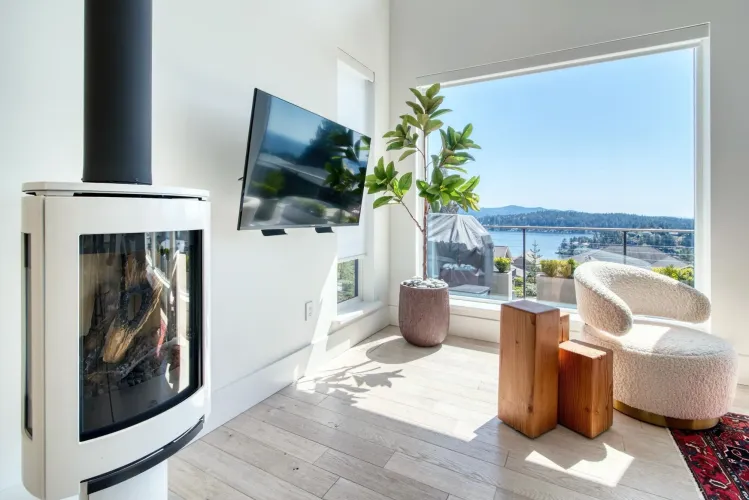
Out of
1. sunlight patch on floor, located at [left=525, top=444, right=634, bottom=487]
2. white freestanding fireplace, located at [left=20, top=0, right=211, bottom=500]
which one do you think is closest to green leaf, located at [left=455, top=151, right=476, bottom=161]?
sunlight patch on floor, located at [left=525, top=444, right=634, bottom=487]

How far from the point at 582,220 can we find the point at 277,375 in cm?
258

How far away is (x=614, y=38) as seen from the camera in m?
2.77

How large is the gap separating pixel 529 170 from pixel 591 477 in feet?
7.69

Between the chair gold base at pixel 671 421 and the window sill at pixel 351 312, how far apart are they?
6.12 feet

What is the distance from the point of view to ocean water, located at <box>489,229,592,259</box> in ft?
10.4

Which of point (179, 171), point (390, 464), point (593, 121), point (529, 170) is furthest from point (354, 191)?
point (593, 121)

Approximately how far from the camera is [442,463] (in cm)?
164

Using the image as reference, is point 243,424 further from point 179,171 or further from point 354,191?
point 354,191

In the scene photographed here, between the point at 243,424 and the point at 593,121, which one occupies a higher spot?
the point at 593,121

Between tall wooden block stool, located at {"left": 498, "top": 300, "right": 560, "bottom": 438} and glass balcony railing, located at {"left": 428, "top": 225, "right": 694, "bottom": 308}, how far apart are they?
57.2 inches

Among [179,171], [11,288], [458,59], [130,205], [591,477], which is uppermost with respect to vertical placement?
[458,59]

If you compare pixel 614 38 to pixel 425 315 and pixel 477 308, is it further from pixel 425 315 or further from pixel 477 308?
pixel 425 315

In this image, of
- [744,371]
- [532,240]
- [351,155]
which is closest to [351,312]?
[351,155]

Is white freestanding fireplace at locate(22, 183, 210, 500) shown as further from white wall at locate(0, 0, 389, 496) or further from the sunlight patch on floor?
the sunlight patch on floor
